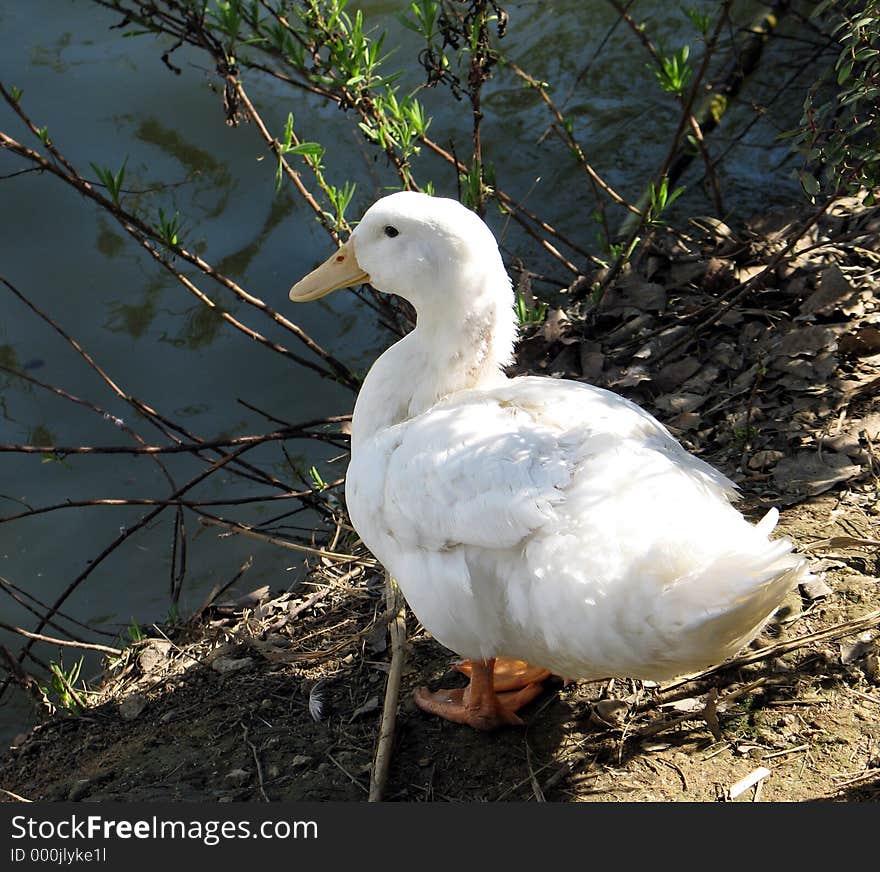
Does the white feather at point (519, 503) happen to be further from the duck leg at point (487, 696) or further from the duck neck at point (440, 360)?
the duck leg at point (487, 696)

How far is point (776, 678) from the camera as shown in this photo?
317cm

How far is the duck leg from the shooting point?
3.24 metres

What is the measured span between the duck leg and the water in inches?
67.3

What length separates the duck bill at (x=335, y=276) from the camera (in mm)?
3602

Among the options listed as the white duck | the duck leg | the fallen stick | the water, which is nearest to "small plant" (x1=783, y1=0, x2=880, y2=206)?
the white duck

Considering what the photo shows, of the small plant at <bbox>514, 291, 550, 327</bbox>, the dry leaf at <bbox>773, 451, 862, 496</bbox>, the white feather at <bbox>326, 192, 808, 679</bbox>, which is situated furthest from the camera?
the small plant at <bbox>514, 291, 550, 327</bbox>

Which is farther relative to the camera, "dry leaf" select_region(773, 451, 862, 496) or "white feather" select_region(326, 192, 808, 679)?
"dry leaf" select_region(773, 451, 862, 496)

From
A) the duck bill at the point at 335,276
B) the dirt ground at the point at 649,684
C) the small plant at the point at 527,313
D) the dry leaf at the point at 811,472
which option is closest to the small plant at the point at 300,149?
the duck bill at the point at 335,276

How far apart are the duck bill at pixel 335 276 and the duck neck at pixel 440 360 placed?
296 mm

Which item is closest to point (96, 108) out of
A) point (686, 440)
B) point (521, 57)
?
point (521, 57)

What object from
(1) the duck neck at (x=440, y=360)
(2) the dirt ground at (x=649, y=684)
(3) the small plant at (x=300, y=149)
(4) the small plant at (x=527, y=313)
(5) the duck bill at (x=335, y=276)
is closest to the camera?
(2) the dirt ground at (x=649, y=684)

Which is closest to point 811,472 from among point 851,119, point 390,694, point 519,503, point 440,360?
point 851,119

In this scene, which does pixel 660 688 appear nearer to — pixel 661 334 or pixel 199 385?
pixel 661 334

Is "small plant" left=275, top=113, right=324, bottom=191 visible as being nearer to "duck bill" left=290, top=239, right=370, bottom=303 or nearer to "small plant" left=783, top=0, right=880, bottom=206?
"duck bill" left=290, top=239, right=370, bottom=303
